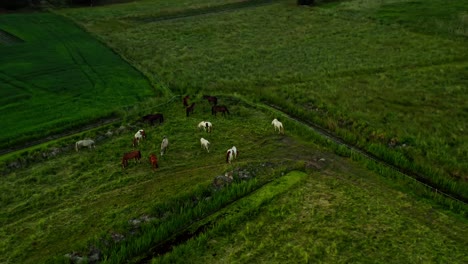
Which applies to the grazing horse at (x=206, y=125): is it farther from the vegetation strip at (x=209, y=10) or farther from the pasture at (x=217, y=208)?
the vegetation strip at (x=209, y=10)

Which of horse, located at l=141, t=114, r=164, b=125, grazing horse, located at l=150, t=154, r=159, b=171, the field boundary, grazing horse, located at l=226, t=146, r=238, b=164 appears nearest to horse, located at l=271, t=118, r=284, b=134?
grazing horse, located at l=226, t=146, r=238, b=164

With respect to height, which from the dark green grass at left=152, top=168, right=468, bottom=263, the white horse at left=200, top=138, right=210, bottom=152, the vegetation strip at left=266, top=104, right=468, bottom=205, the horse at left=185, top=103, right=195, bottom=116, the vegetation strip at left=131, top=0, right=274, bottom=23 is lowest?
the dark green grass at left=152, top=168, right=468, bottom=263

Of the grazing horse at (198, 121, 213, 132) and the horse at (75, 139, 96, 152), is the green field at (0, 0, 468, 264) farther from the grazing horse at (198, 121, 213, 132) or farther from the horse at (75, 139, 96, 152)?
the grazing horse at (198, 121, 213, 132)

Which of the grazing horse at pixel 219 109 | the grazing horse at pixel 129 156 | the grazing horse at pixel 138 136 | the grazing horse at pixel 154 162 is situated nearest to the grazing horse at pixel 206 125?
the grazing horse at pixel 219 109

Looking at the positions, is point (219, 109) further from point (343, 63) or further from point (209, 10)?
point (209, 10)

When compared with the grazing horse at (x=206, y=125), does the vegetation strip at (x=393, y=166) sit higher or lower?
lower

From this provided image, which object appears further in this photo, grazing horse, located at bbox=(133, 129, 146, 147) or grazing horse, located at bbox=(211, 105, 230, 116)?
grazing horse, located at bbox=(211, 105, 230, 116)
